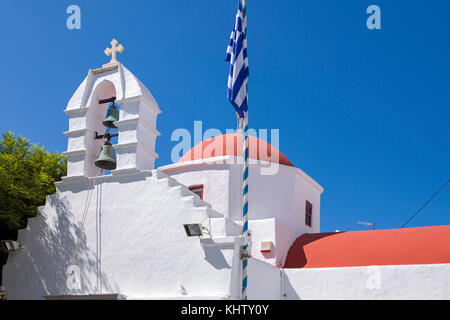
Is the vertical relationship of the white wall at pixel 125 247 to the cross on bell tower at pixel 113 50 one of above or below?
below

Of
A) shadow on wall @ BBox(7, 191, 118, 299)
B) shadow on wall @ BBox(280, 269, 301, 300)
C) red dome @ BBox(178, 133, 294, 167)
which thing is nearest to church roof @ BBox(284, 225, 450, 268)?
shadow on wall @ BBox(280, 269, 301, 300)

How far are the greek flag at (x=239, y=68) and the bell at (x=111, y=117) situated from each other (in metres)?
3.89

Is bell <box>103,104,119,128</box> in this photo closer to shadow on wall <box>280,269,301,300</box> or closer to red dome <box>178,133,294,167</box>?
red dome <box>178,133,294,167</box>

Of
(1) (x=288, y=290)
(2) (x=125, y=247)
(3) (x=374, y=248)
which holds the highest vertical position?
(3) (x=374, y=248)

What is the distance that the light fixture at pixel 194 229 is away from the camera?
10711 millimetres

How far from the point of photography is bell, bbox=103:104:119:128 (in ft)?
43.3

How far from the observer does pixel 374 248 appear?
44.4 feet

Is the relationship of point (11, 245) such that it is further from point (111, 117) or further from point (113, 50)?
point (113, 50)

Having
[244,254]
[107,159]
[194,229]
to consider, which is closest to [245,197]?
[244,254]

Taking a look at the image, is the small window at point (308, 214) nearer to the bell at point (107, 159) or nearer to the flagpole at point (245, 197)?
the flagpole at point (245, 197)

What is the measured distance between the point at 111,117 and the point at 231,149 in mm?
4671

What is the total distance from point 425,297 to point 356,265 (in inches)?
74.5

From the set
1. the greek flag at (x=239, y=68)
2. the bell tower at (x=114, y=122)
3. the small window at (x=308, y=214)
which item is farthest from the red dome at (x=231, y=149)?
the greek flag at (x=239, y=68)

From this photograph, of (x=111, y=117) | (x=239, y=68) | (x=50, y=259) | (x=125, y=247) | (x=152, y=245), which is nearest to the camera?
(x=239, y=68)
